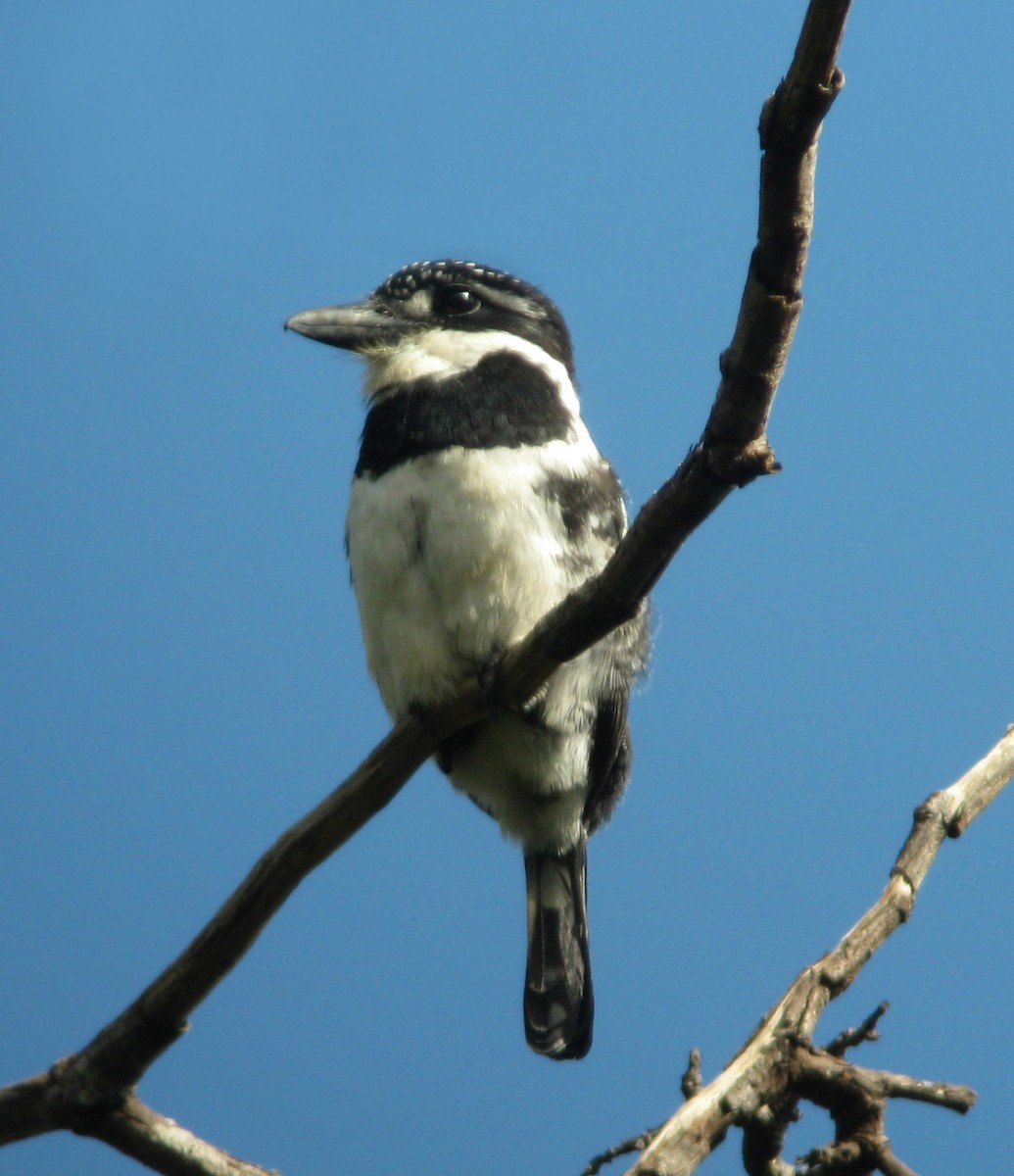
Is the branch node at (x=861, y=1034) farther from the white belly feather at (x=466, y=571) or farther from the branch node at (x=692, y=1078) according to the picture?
the white belly feather at (x=466, y=571)

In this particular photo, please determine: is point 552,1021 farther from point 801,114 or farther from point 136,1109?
point 801,114

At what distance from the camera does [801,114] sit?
5.91ft

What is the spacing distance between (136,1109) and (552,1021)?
1.27 m

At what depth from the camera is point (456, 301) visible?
3643 mm

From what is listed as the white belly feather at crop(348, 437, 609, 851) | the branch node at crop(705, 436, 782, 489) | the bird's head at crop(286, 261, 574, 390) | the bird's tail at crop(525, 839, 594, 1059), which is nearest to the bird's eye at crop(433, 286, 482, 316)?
the bird's head at crop(286, 261, 574, 390)

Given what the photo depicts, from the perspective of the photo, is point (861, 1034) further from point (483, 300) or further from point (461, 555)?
point (483, 300)

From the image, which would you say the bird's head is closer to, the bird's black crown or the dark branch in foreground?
the bird's black crown

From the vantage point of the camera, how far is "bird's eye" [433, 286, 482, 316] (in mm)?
3637

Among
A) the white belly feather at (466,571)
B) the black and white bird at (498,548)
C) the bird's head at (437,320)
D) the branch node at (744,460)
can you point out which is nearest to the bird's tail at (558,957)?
the black and white bird at (498,548)

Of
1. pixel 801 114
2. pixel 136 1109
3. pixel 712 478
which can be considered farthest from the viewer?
pixel 136 1109

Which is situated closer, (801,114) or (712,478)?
(801,114)

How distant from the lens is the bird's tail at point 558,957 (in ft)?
11.8

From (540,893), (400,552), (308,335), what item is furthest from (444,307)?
(540,893)

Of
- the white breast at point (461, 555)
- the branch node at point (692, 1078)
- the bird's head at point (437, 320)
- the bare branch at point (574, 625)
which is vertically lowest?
the branch node at point (692, 1078)
